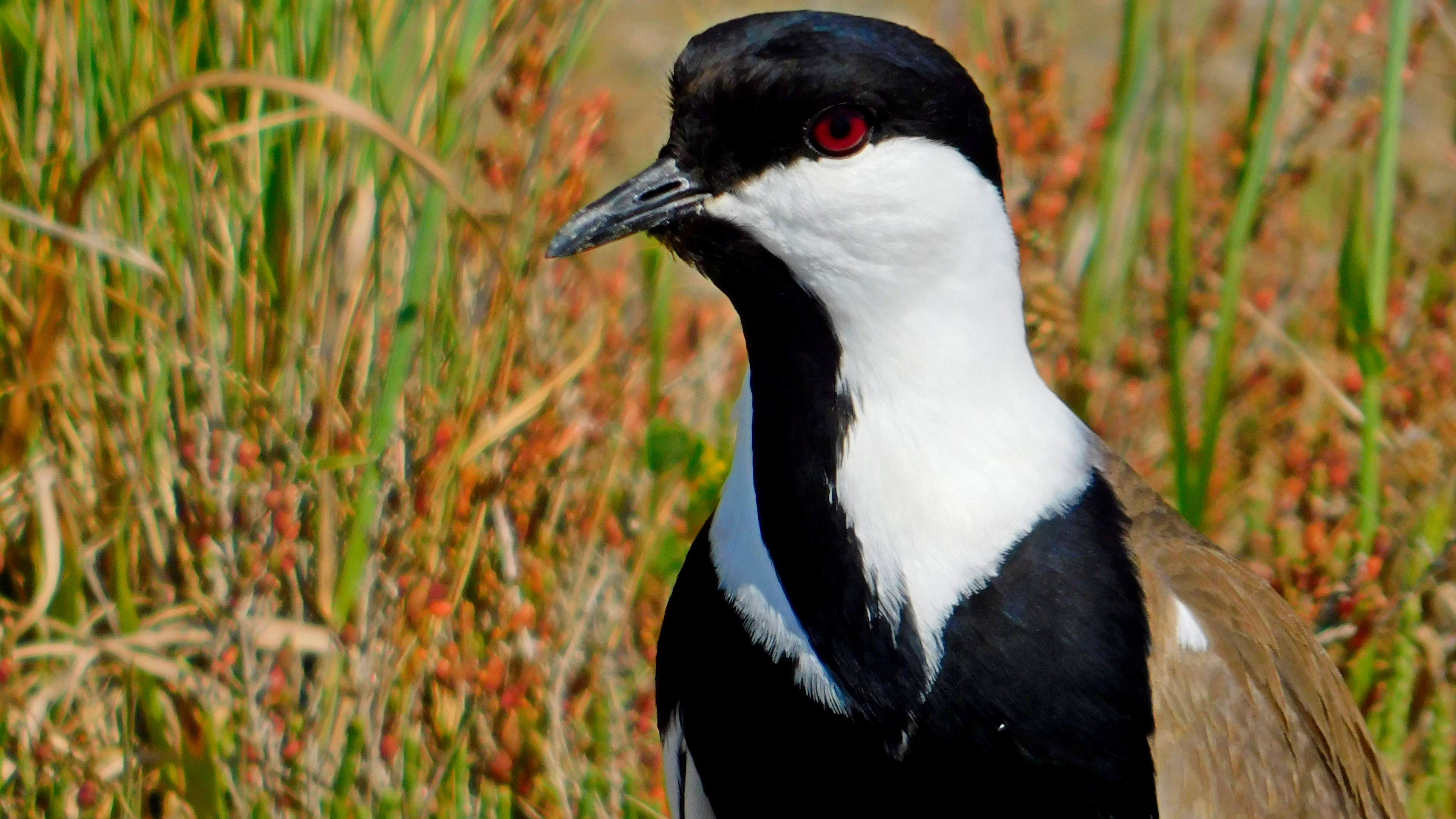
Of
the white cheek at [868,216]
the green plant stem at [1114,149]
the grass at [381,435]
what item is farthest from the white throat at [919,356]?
the green plant stem at [1114,149]

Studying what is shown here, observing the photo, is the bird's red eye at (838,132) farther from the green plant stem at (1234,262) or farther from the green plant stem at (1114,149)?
the green plant stem at (1114,149)

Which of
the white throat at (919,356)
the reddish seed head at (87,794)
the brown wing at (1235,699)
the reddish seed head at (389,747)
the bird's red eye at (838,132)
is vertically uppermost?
the bird's red eye at (838,132)

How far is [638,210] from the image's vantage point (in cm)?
216

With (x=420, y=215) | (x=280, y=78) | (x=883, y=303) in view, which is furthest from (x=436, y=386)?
(x=883, y=303)

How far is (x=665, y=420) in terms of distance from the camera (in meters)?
3.23

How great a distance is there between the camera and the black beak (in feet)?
7.06

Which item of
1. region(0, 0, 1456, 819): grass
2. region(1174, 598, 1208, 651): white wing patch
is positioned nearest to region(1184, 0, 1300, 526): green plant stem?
region(0, 0, 1456, 819): grass

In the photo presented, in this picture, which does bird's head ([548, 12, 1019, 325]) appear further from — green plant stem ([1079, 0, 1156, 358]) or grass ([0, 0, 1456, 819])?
green plant stem ([1079, 0, 1156, 358])

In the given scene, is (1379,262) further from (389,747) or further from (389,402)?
(389,747)

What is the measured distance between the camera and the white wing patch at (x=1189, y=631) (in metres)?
2.29

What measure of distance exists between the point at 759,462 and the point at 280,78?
2.55 feet

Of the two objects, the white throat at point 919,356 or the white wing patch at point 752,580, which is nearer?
the white throat at point 919,356

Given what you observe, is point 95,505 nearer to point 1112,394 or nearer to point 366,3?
point 366,3

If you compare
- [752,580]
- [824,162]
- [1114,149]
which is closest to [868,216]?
[824,162]
